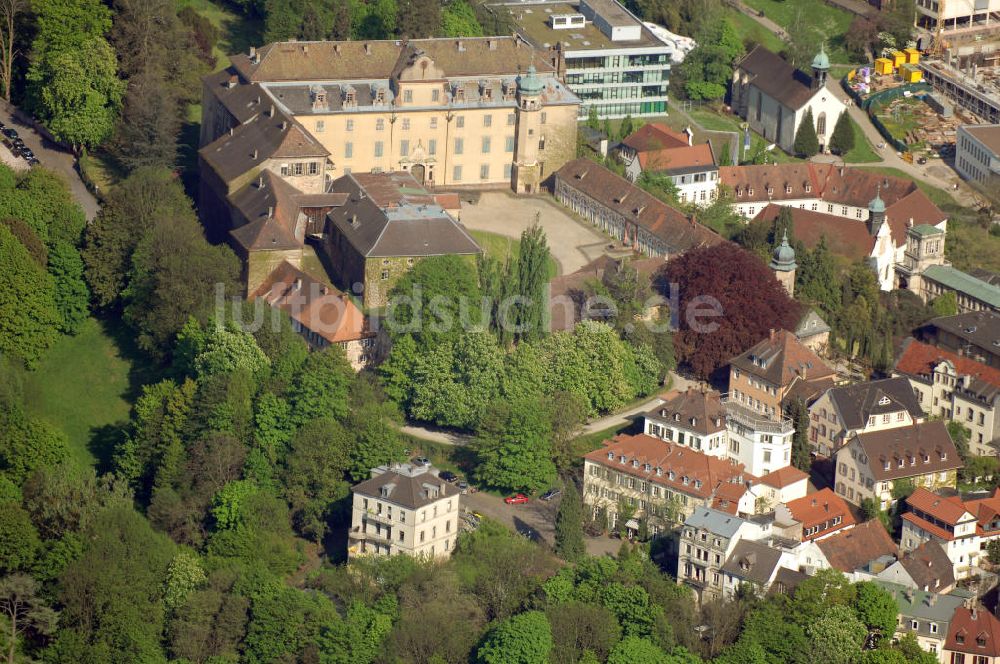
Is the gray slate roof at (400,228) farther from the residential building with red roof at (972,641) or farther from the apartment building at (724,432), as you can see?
the residential building with red roof at (972,641)

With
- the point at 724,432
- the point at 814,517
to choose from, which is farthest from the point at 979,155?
the point at 814,517

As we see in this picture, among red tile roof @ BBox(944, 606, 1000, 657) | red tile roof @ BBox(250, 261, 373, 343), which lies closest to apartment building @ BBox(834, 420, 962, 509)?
red tile roof @ BBox(944, 606, 1000, 657)

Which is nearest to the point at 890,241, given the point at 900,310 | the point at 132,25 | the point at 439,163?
the point at 900,310

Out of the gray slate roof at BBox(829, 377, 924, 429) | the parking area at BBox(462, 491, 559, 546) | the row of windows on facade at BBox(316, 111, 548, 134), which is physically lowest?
the parking area at BBox(462, 491, 559, 546)

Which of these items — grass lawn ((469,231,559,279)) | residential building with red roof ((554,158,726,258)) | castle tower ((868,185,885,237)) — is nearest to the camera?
grass lawn ((469,231,559,279))

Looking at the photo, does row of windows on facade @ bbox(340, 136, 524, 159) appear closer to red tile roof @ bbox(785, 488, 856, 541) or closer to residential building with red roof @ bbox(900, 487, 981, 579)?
red tile roof @ bbox(785, 488, 856, 541)

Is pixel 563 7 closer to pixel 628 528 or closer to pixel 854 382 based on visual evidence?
pixel 854 382

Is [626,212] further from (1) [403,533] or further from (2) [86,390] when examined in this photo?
(1) [403,533]
